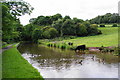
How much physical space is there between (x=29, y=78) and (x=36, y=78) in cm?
59

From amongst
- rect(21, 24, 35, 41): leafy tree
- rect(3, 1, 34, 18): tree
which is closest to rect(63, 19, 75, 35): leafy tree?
rect(21, 24, 35, 41): leafy tree

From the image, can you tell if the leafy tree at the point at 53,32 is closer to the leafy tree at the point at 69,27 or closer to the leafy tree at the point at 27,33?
the leafy tree at the point at 69,27

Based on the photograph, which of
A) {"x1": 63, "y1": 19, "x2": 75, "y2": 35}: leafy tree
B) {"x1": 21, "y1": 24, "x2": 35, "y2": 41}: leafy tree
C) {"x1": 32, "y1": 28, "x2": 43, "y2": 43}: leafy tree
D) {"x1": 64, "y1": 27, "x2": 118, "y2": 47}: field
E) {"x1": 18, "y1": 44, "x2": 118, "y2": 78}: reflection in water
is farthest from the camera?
{"x1": 21, "y1": 24, "x2": 35, "y2": 41}: leafy tree

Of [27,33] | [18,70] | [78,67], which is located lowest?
[78,67]

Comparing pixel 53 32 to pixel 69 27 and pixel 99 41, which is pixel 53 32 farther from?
pixel 99 41

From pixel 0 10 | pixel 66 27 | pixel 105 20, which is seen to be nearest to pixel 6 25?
pixel 0 10

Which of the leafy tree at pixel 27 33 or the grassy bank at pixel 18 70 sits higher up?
the leafy tree at pixel 27 33

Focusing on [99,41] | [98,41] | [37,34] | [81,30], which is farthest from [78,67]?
[37,34]

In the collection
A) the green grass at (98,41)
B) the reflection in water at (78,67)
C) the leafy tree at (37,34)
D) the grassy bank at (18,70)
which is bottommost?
the reflection in water at (78,67)

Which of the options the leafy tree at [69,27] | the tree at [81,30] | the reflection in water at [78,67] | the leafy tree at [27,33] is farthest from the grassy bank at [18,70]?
the leafy tree at [27,33]

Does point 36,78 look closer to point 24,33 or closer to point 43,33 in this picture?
point 43,33

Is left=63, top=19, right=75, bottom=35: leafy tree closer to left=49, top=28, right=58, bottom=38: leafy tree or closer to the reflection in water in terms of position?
left=49, top=28, right=58, bottom=38: leafy tree

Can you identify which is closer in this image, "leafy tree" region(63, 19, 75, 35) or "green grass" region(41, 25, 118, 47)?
"green grass" region(41, 25, 118, 47)

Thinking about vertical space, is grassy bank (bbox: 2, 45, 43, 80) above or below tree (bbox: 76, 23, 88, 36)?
below
